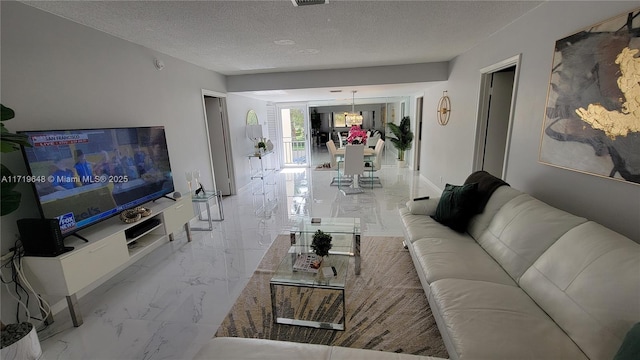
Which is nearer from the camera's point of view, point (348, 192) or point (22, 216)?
point (22, 216)

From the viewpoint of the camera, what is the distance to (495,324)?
134cm

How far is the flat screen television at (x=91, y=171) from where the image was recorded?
189cm

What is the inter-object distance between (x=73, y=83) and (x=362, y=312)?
3187mm

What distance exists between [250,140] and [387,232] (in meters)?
4.19

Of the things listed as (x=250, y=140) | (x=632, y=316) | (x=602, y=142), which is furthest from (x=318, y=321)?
(x=250, y=140)

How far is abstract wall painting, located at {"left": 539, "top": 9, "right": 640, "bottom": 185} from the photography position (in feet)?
4.95

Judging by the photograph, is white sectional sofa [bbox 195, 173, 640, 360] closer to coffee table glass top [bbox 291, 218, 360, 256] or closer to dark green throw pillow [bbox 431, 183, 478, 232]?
dark green throw pillow [bbox 431, 183, 478, 232]

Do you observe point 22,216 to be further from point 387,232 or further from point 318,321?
point 387,232

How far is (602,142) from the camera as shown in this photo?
5.56 ft

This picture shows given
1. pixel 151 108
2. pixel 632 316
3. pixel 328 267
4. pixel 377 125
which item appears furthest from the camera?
pixel 377 125

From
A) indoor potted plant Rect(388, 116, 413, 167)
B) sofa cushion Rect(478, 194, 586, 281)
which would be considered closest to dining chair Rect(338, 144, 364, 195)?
indoor potted plant Rect(388, 116, 413, 167)

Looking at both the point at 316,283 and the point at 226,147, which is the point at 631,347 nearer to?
→ the point at 316,283

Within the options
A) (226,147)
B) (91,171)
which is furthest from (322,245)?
(226,147)

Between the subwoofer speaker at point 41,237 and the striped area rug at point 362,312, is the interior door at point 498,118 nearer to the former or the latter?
the striped area rug at point 362,312
